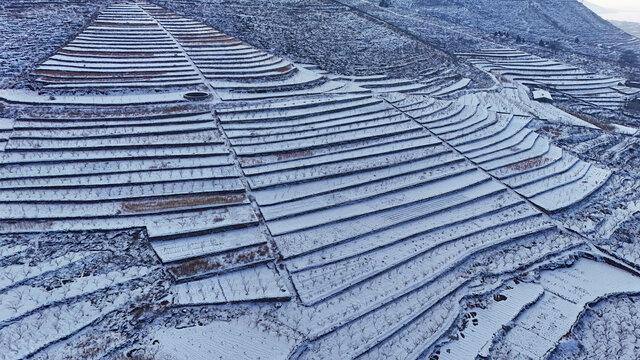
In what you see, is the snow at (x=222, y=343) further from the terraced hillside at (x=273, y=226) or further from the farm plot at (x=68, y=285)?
the farm plot at (x=68, y=285)

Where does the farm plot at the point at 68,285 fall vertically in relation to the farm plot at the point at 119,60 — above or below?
below

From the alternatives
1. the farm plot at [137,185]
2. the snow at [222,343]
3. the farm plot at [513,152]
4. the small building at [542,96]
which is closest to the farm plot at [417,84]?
the farm plot at [513,152]

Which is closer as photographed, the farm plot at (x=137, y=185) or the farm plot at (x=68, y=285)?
the farm plot at (x=68, y=285)

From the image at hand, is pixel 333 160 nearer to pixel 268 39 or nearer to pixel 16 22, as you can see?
pixel 268 39

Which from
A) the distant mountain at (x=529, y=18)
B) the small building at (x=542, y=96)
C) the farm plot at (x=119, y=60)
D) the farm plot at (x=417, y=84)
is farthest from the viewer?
the distant mountain at (x=529, y=18)

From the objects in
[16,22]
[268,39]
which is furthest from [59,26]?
[268,39]
